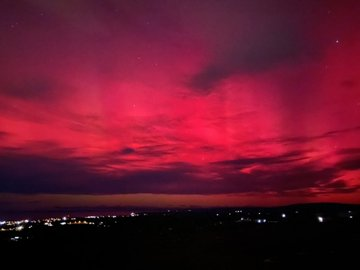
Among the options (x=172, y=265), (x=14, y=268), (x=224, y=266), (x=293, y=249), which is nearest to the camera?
(x=224, y=266)

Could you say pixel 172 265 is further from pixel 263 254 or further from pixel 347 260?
pixel 347 260

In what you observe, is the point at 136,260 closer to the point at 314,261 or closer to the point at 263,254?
the point at 263,254

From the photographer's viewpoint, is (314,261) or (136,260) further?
(136,260)

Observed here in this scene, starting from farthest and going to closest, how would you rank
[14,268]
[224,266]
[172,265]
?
1. [14,268]
2. [172,265]
3. [224,266]

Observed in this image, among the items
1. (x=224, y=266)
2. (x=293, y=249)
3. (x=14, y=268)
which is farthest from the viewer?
(x=293, y=249)

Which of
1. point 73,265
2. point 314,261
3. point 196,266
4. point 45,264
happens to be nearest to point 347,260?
point 314,261

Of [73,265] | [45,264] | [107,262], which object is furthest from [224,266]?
[45,264]

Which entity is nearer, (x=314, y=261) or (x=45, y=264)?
(x=314, y=261)

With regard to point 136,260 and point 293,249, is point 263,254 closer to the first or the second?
point 293,249

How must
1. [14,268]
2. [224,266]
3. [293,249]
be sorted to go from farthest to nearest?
[293,249], [14,268], [224,266]
